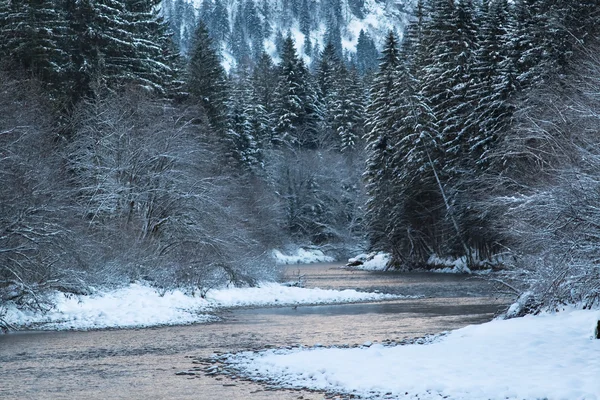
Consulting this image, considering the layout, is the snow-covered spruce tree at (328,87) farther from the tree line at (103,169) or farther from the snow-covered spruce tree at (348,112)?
the tree line at (103,169)

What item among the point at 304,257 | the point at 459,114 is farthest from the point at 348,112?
the point at 459,114

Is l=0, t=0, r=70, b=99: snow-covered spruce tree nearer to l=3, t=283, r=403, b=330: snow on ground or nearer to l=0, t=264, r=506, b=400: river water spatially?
l=3, t=283, r=403, b=330: snow on ground

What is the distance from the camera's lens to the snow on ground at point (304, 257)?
68262 mm

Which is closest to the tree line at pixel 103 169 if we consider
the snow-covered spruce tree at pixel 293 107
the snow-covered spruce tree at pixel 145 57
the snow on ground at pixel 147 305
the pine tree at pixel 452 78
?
the snow-covered spruce tree at pixel 145 57

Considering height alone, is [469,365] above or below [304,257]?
above

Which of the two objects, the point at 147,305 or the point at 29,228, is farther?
the point at 147,305

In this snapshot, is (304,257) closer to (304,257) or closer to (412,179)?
(304,257)

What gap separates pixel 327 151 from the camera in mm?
80625

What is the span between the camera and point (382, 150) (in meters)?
52.3

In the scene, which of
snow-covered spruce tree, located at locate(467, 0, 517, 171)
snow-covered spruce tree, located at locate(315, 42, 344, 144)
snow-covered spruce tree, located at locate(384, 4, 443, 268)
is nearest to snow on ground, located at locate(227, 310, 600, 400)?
snow-covered spruce tree, located at locate(467, 0, 517, 171)

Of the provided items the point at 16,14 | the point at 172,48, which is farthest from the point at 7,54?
the point at 172,48

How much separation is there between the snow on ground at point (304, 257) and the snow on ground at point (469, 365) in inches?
2021

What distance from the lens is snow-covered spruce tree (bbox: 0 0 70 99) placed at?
38.3 metres

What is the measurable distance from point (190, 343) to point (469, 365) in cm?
828
